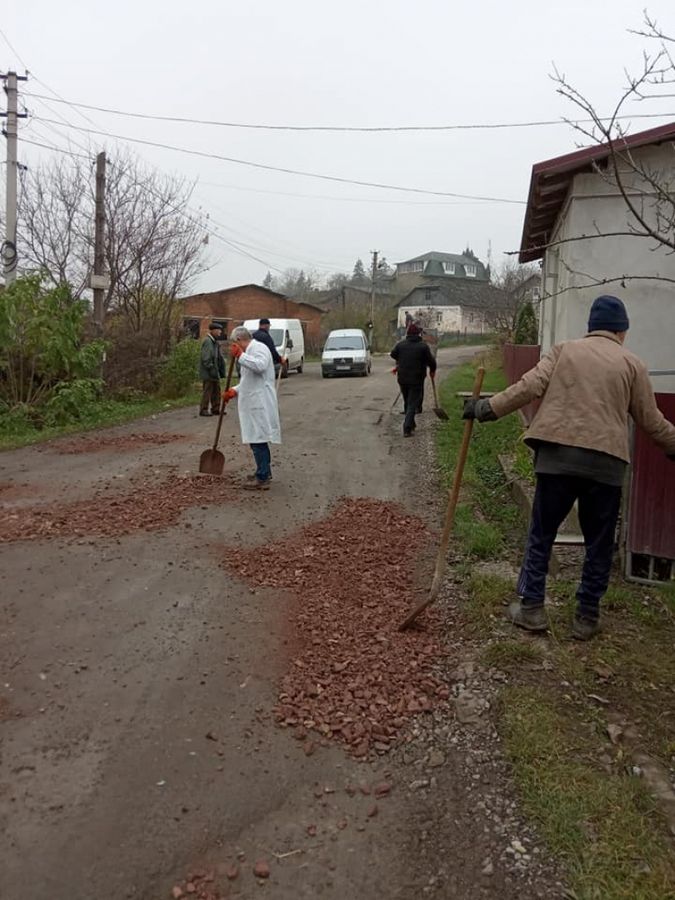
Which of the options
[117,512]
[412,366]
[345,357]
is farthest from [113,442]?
[345,357]

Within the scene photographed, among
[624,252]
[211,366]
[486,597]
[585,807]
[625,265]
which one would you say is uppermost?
[624,252]

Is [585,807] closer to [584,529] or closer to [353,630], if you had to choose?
[584,529]

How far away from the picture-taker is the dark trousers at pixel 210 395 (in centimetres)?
1412

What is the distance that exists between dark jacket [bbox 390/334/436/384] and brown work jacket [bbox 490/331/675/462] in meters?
7.43

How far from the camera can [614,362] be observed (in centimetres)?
392

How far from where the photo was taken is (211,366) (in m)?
13.7

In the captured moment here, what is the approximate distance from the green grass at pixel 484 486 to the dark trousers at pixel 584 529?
144cm

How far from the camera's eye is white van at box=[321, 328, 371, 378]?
80.8 ft

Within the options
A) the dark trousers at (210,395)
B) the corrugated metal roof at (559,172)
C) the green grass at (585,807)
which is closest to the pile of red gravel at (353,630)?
the green grass at (585,807)

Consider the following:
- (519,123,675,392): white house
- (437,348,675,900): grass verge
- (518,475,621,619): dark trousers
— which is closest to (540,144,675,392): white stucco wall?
(519,123,675,392): white house

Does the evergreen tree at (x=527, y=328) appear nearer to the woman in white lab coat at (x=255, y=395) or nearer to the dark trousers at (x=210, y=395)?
the dark trousers at (x=210, y=395)

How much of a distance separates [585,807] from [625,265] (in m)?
8.26

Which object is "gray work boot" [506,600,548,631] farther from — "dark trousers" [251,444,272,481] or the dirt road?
"dark trousers" [251,444,272,481]

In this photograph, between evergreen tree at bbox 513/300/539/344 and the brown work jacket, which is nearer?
the brown work jacket
